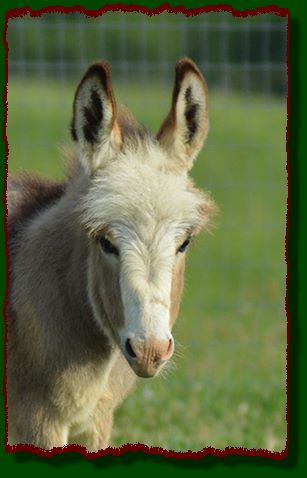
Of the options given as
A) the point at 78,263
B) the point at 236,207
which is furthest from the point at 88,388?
the point at 236,207

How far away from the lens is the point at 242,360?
8.01 metres

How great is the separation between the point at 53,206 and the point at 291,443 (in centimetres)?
169

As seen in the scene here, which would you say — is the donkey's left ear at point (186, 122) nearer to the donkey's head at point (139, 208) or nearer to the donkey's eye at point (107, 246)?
the donkey's head at point (139, 208)

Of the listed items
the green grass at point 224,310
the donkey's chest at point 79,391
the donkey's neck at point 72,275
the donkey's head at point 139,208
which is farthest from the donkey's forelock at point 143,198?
the donkey's chest at point 79,391

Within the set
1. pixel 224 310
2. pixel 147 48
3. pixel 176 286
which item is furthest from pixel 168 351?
pixel 147 48

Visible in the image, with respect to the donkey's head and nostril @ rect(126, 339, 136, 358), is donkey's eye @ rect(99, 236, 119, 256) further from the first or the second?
nostril @ rect(126, 339, 136, 358)

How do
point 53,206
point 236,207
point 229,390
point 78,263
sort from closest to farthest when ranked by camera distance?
point 78,263 → point 53,206 → point 229,390 → point 236,207

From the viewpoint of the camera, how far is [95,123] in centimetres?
379

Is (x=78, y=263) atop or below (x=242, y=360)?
atop

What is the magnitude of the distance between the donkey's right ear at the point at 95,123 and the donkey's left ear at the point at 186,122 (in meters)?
0.21

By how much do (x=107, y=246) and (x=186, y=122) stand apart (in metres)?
0.63

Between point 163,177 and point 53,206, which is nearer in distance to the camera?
point 163,177

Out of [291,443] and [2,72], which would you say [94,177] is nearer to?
[2,72]

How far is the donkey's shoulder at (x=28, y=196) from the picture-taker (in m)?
4.48
